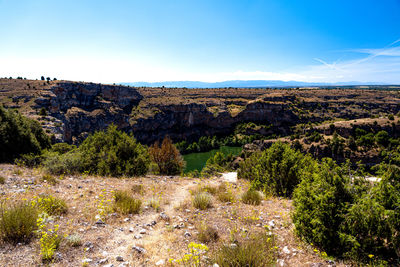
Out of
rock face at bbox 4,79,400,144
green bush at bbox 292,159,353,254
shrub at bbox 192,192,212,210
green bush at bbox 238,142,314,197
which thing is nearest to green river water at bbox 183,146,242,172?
rock face at bbox 4,79,400,144

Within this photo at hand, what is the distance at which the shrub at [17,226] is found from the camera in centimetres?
329

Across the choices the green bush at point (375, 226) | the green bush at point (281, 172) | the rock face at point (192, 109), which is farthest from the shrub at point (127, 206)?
the rock face at point (192, 109)

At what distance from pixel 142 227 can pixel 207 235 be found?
161 cm

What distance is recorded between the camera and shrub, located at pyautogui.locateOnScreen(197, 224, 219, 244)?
3843mm

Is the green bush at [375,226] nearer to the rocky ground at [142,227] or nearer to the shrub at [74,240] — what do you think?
the rocky ground at [142,227]

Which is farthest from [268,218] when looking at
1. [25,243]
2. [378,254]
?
[25,243]

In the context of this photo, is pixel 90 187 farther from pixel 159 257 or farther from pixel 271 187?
pixel 271 187

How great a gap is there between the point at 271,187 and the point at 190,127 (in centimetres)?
8528

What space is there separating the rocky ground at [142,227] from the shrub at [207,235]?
114 mm

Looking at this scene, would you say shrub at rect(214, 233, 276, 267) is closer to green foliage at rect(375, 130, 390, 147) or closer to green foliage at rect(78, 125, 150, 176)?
green foliage at rect(78, 125, 150, 176)

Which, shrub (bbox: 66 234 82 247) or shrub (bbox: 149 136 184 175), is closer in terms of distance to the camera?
shrub (bbox: 66 234 82 247)

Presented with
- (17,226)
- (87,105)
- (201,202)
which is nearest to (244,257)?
(201,202)

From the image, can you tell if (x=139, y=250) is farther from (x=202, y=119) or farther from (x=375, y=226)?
(x=202, y=119)

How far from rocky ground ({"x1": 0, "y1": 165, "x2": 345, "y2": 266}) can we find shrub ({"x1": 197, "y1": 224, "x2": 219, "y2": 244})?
11cm
